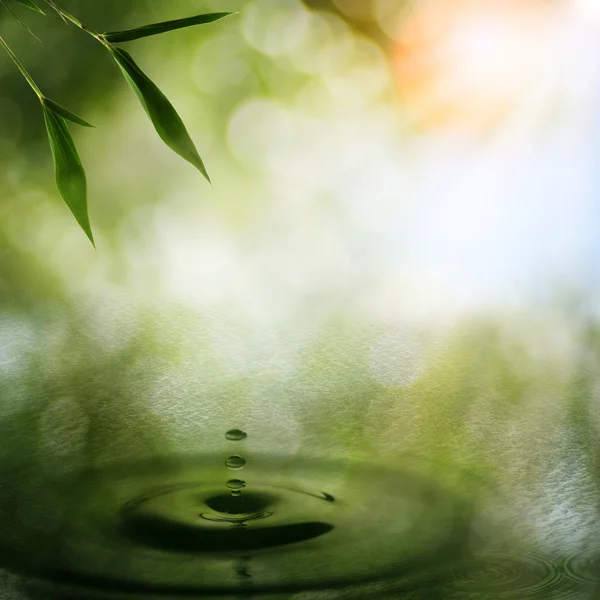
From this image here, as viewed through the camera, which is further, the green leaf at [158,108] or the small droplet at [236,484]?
the small droplet at [236,484]

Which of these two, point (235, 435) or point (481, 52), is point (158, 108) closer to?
point (235, 435)

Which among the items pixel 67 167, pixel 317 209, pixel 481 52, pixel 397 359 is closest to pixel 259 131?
pixel 317 209

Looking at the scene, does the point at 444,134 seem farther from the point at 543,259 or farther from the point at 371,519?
the point at 371,519

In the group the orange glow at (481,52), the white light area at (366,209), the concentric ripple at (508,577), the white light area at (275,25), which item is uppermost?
the white light area at (275,25)

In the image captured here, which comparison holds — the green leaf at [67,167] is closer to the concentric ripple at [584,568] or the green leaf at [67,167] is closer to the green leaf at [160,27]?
the green leaf at [160,27]

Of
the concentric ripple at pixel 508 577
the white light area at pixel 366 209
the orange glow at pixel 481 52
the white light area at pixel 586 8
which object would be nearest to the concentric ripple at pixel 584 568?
the concentric ripple at pixel 508 577

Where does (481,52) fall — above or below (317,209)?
above

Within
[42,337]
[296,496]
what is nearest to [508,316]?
[296,496]
